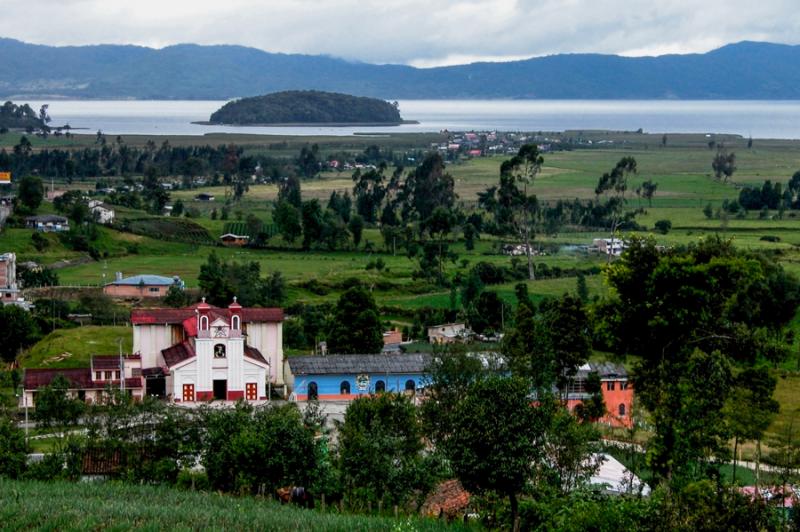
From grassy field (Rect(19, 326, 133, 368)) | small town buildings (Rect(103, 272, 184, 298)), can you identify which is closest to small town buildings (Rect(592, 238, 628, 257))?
small town buildings (Rect(103, 272, 184, 298))

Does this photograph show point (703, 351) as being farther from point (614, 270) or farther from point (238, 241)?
point (238, 241)

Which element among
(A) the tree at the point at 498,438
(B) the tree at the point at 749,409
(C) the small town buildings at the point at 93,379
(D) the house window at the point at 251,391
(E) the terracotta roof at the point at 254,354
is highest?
(A) the tree at the point at 498,438

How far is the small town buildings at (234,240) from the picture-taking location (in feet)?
203

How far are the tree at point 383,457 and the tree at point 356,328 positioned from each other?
1359 centimetres

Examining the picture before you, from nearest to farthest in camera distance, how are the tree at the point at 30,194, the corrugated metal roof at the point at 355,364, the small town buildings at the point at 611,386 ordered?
1. the small town buildings at the point at 611,386
2. the corrugated metal roof at the point at 355,364
3. the tree at the point at 30,194

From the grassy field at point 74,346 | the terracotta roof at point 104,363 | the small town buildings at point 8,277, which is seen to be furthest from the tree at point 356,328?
the small town buildings at point 8,277

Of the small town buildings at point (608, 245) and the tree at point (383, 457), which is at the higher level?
the tree at point (383, 457)

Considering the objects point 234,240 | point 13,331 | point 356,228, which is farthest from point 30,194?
point 13,331

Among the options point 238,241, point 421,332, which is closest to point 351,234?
point 238,241

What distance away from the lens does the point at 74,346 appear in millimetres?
35938

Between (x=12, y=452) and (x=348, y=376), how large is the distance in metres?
12.0

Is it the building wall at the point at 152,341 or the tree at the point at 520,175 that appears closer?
the building wall at the point at 152,341

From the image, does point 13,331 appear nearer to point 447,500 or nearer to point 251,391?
point 251,391

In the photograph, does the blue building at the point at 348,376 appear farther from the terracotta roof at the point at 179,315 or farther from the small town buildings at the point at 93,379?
the small town buildings at the point at 93,379
